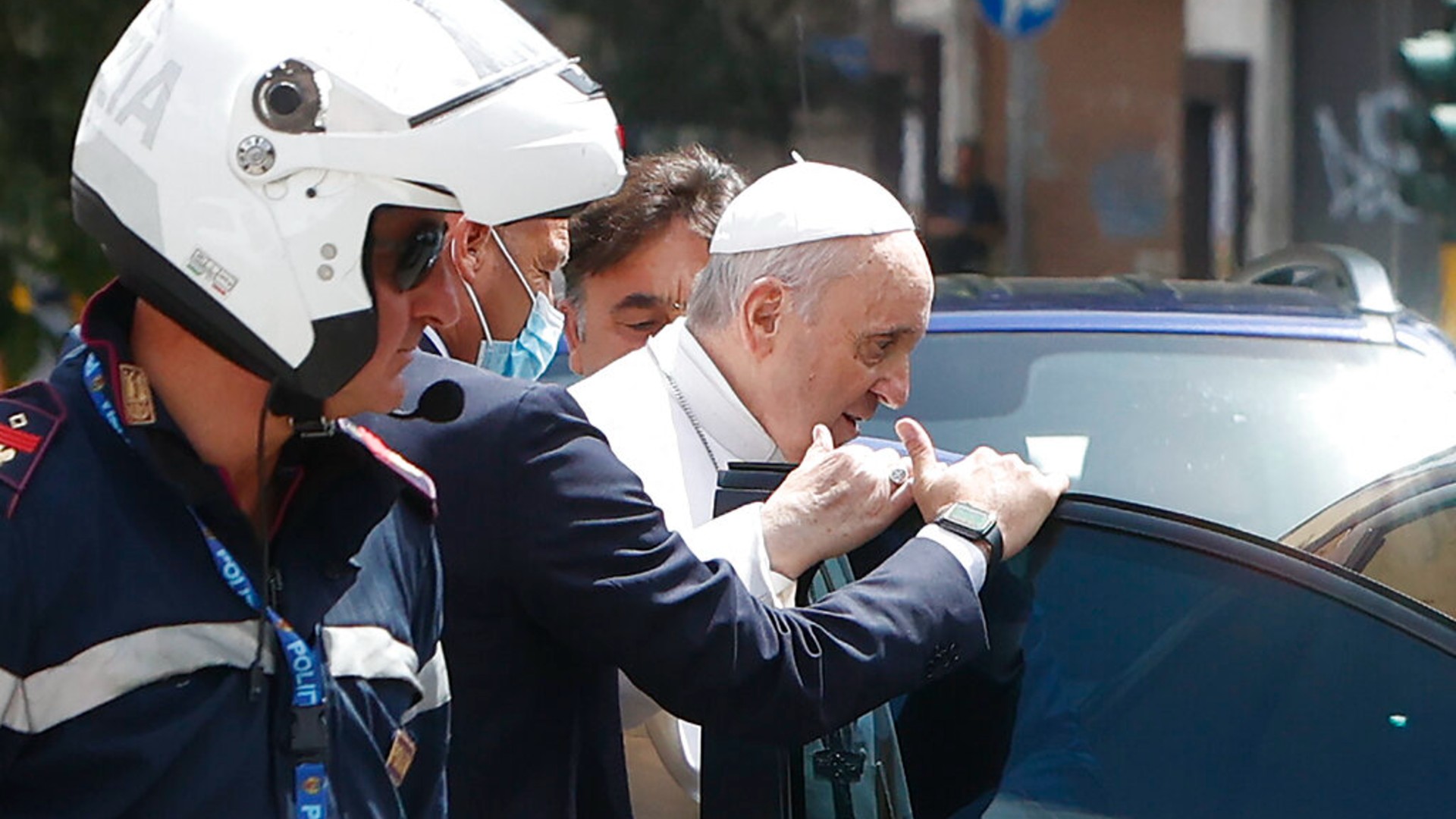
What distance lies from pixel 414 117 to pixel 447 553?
1.73 feet

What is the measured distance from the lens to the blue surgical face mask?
3.41 meters

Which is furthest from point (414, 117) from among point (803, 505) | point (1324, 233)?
point (1324, 233)

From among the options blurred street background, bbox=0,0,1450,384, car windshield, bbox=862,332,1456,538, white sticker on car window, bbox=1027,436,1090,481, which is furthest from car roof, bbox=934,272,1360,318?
blurred street background, bbox=0,0,1450,384

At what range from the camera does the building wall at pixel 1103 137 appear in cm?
1330

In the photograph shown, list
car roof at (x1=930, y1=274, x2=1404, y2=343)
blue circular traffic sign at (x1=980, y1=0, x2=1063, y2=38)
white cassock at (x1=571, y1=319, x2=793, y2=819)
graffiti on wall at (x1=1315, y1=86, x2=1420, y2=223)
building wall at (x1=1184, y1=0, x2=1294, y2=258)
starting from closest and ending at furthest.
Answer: white cassock at (x1=571, y1=319, x2=793, y2=819) < car roof at (x1=930, y1=274, x2=1404, y2=343) < blue circular traffic sign at (x1=980, y1=0, x2=1063, y2=38) < graffiti on wall at (x1=1315, y1=86, x2=1420, y2=223) < building wall at (x1=1184, y1=0, x2=1294, y2=258)

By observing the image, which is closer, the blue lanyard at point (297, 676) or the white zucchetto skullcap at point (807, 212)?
the blue lanyard at point (297, 676)

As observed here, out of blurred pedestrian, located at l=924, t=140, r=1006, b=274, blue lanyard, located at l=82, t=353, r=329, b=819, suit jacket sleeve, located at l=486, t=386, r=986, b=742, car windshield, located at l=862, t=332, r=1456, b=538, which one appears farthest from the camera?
blurred pedestrian, located at l=924, t=140, r=1006, b=274

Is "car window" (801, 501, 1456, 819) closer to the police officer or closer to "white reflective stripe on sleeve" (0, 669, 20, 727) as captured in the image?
the police officer

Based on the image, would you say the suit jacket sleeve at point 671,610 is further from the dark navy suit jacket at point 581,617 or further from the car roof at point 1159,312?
the car roof at point 1159,312

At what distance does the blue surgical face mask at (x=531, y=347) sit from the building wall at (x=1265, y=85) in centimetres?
1055

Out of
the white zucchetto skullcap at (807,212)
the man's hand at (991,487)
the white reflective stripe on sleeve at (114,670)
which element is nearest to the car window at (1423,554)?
the man's hand at (991,487)

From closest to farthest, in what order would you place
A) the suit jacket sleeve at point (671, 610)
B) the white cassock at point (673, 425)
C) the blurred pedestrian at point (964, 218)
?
the suit jacket sleeve at point (671, 610)
the white cassock at point (673, 425)
the blurred pedestrian at point (964, 218)

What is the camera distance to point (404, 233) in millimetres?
1855

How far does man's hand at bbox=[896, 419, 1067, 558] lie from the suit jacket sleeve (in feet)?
0.39
